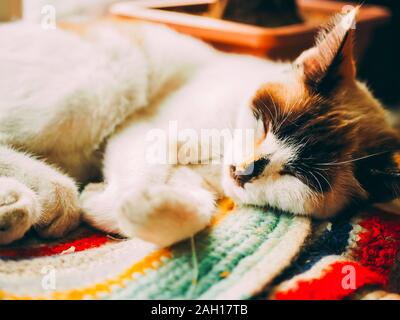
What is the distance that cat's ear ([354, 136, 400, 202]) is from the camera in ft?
3.40

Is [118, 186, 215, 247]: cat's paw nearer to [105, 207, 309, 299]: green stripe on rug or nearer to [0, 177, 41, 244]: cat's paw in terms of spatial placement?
[105, 207, 309, 299]: green stripe on rug

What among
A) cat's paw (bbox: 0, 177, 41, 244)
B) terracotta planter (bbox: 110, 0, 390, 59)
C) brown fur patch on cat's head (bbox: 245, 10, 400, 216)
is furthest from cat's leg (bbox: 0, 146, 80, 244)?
terracotta planter (bbox: 110, 0, 390, 59)

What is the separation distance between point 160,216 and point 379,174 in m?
0.60

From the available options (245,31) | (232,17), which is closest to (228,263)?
(245,31)

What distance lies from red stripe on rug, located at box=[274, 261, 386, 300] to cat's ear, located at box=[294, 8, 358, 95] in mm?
462

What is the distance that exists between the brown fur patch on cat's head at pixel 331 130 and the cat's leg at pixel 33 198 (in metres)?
0.53

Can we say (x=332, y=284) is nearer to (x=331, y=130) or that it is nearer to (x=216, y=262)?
(x=216, y=262)

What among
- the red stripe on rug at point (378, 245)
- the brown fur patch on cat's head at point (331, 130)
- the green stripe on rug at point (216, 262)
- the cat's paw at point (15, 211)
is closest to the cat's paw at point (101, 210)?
the cat's paw at point (15, 211)

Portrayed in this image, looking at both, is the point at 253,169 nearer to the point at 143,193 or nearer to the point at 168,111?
the point at 143,193

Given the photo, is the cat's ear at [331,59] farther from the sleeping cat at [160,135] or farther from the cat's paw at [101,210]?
the cat's paw at [101,210]

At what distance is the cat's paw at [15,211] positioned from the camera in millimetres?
861

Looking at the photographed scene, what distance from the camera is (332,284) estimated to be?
0.79 meters
